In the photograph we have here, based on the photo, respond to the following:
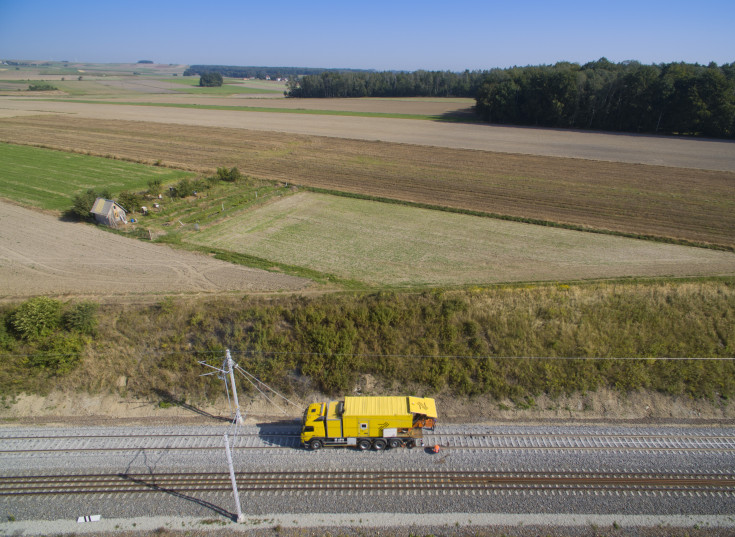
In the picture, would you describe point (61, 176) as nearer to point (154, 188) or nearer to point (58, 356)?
point (154, 188)

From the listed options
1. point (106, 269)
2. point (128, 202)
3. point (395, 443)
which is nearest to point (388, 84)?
point (128, 202)

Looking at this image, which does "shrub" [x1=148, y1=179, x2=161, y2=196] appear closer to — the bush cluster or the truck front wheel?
the bush cluster

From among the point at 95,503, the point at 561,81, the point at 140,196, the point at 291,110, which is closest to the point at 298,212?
the point at 140,196

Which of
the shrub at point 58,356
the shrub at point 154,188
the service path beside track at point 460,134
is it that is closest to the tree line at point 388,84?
the service path beside track at point 460,134

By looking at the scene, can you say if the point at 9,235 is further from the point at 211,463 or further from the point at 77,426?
the point at 211,463

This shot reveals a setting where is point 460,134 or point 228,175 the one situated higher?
point 460,134

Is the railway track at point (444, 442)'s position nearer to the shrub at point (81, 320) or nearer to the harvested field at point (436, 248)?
the shrub at point (81, 320)
